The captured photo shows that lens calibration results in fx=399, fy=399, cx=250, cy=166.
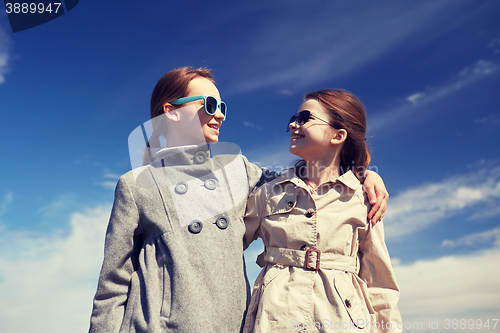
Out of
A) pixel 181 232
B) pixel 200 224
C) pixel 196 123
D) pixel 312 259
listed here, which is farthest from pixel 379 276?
pixel 196 123

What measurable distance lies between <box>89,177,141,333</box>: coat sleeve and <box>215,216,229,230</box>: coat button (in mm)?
727

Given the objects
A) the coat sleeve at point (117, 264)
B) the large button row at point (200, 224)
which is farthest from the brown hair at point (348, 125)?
the coat sleeve at point (117, 264)

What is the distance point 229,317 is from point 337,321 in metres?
0.91

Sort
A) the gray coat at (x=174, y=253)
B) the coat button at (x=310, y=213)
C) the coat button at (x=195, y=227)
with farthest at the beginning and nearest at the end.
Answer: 1. the coat button at (x=310, y=213)
2. the coat button at (x=195, y=227)
3. the gray coat at (x=174, y=253)

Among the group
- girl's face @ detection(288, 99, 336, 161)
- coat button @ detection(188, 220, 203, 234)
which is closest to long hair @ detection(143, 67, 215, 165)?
coat button @ detection(188, 220, 203, 234)

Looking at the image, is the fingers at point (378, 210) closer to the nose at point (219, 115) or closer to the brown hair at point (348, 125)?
the brown hair at point (348, 125)

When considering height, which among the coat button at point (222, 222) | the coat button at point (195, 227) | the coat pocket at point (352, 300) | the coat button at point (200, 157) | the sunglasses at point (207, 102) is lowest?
the coat pocket at point (352, 300)

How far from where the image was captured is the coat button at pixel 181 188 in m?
3.75

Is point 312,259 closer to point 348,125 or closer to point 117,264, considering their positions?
point 348,125

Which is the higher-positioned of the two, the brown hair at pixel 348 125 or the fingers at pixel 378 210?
the brown hair at pixel 348 125

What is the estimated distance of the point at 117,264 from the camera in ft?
11.3

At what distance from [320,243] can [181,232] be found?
4.16ft

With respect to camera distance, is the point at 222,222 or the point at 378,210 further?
the point at 378,210

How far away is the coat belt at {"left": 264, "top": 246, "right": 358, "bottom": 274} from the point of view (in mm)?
3580
